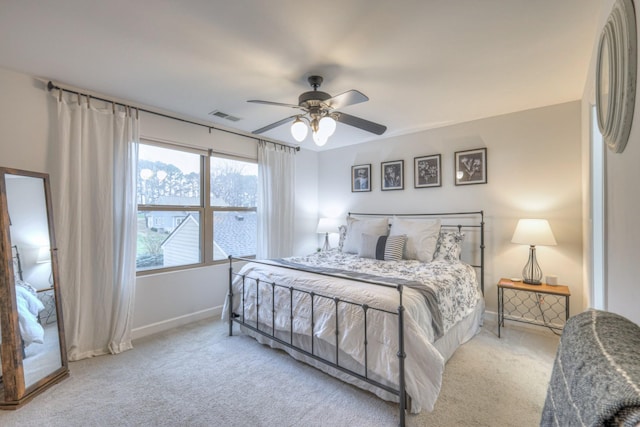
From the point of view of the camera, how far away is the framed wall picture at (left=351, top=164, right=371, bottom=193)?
4.53 meters

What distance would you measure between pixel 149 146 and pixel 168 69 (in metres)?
1.18

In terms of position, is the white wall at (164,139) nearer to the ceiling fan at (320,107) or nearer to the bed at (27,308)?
the bed at (27,308)

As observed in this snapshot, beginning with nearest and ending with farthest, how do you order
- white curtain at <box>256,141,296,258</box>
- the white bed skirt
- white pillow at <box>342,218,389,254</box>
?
1. the white bed skirt
2. white pillow at <box>342,218,389,254</box>
3. white curtain at <box>256,141,296,258</box>

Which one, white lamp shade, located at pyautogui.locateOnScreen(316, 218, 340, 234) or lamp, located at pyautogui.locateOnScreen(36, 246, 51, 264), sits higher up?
white lamp shade, located at pyautogui.locateOnScreen(316, 218, 340, 234)

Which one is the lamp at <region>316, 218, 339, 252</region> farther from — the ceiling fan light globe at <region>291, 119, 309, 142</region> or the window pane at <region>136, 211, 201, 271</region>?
the ceiling fan light globe at <region>291, 119, 309, 142</region>

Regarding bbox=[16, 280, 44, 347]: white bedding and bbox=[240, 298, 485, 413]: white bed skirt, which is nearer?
bbox=[240, 298, 485, 413]: white bed skirt

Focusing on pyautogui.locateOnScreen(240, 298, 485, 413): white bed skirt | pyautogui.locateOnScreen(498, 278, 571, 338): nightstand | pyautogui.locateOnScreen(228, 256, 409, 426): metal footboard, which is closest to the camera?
pyautogui.locateOnScreen(228, 256, 409, 426): metal footboard

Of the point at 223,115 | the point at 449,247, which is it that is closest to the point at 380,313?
the point at 449,247

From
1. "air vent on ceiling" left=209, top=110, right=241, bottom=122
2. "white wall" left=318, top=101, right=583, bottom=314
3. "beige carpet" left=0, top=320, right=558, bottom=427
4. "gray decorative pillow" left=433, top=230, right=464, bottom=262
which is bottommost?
"beige carpet" left=0, top=320, right=558, bottom=427

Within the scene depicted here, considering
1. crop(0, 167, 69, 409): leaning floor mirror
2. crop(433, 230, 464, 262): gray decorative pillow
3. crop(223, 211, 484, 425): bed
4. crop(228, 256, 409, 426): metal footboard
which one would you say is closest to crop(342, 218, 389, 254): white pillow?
crop(223, 211, 484, 425): bed

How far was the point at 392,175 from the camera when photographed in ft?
14.0

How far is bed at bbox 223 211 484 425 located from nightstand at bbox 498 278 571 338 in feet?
0.93

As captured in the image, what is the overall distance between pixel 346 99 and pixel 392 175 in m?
2.29

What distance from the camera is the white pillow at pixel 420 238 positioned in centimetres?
324
